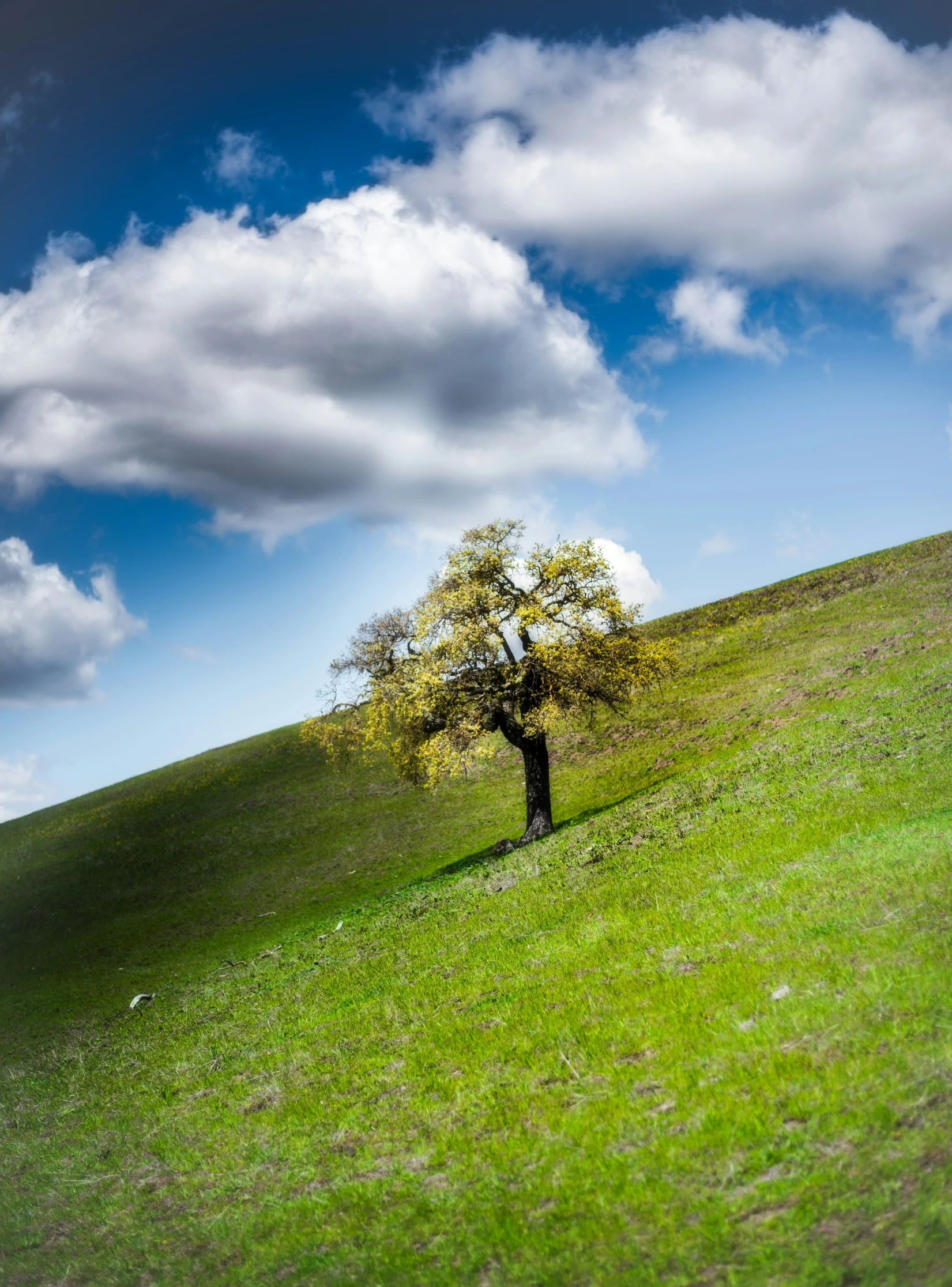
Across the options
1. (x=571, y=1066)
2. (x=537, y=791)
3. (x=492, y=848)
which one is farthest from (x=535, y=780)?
(x=571, y=1066)

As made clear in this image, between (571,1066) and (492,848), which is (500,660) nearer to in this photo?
(492,848)

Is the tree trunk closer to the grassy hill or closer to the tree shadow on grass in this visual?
the tree shadow on grass

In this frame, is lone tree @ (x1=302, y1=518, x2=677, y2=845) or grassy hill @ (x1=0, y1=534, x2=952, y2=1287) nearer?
grassy hill @ (x1=0, y1=534, x2=952, y2=1287)

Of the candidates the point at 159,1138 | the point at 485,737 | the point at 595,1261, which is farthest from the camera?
the point at 485,737

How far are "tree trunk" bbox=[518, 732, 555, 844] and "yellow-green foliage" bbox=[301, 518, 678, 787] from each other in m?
1.04

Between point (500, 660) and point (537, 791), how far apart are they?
6.66m

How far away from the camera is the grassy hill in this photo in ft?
26.0

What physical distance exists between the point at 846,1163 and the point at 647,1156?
88.4 inches

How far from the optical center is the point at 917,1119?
26.0 ft

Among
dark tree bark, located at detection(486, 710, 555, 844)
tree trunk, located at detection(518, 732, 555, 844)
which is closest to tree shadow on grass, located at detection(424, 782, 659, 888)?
tree trunk, located at detection(518, 732, 555, 844)

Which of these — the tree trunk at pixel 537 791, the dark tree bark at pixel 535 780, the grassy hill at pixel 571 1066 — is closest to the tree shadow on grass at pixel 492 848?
the grassy hill at pixel 571 1066

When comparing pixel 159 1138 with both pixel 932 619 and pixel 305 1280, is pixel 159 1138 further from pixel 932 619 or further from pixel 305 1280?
pixel 932 619

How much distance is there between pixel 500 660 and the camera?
3756 cm

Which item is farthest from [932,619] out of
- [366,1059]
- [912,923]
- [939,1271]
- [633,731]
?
[939,1271]
